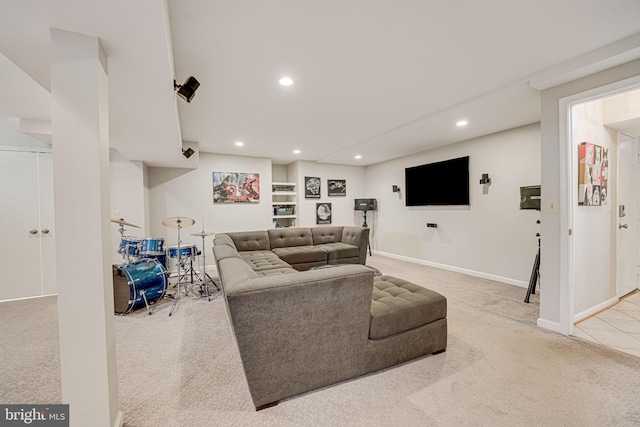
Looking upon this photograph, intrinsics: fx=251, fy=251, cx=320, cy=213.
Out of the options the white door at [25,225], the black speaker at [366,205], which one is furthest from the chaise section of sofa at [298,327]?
the black speaker at [366,205]

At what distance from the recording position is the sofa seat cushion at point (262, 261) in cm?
337

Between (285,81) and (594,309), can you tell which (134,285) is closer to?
(285,81)

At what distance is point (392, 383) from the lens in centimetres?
170

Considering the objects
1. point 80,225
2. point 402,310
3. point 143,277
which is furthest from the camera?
point 143,277

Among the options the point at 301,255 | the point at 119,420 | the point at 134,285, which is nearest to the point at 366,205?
the point at 301,255

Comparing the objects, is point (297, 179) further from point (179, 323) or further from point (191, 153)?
point (179, 323)

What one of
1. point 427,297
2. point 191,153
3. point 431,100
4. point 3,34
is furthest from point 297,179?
point 3,34

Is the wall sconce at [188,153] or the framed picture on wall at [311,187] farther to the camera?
the framed picture on wall at [311,187]

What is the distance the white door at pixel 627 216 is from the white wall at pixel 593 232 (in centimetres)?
23

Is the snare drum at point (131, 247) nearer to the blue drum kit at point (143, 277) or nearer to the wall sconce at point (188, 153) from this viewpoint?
the blue drum kit at point (143, 277)

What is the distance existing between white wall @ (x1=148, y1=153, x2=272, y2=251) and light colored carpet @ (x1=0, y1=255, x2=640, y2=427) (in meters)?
2.43

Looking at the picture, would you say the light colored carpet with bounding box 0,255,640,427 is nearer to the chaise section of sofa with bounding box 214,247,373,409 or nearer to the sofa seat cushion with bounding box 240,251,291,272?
the chaise section of sofa with bounding box 214,247,373,409

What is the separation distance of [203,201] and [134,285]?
2433mm

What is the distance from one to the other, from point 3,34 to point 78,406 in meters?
1.85
